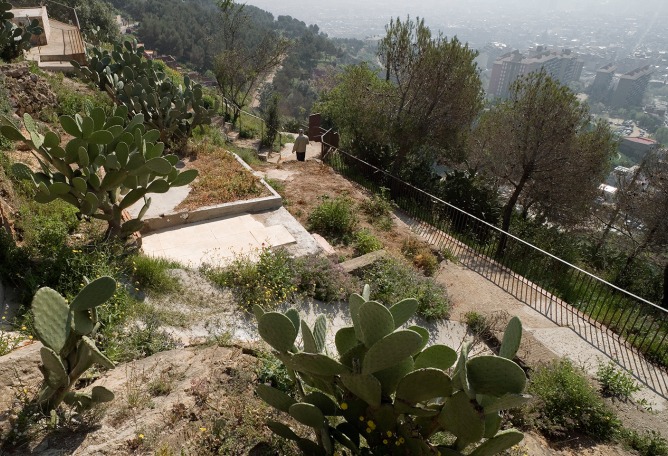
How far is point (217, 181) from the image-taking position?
843cm

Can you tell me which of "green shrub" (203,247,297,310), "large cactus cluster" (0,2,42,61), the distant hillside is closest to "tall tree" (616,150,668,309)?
"green shrub" (203,247,297,310)

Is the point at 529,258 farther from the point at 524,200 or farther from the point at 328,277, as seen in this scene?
the point at 328,277

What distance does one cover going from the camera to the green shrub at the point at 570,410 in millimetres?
4637

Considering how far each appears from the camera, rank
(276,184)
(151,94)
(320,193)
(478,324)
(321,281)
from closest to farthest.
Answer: (321,281) → (478,324) → (151,94) → (276,184) → (320,193)

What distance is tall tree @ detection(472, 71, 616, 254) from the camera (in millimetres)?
11320

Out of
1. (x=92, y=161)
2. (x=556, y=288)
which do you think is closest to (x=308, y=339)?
(x=92, y=161)

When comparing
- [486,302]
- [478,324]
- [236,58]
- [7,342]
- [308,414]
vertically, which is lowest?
[486,302]

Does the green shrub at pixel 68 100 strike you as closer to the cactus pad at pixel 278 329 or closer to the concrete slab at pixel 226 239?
the concrete slab at pixel 226 239

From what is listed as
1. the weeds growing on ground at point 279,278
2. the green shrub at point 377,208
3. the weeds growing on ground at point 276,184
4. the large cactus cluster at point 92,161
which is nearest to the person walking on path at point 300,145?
the weeds growing on ground at point 276,184

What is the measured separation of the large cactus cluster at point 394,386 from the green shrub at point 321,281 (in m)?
3.00

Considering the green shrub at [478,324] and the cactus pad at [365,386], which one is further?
the green shrub at [478,324]

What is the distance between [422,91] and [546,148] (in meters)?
3.84

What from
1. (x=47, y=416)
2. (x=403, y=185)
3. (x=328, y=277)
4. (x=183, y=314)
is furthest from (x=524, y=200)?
(x=47, y=416)

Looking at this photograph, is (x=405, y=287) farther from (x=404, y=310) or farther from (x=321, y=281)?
(x=404, y=310)
